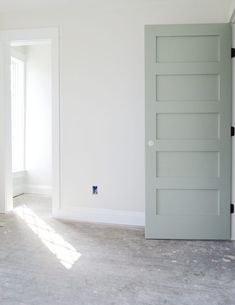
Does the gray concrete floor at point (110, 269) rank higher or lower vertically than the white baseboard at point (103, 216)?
lower

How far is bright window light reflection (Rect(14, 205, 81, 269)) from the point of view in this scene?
2428 millimetres

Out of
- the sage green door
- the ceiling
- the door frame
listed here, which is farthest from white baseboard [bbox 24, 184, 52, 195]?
the ceiling

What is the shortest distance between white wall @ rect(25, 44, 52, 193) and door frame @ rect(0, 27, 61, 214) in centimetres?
112

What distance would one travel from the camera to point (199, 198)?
113 inches

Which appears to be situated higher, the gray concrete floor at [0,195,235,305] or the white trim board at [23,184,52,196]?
the white trim board at [23,184,52,196]

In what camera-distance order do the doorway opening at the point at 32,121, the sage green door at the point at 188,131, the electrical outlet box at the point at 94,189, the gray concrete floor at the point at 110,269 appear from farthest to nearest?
1. the doorway opening at the point at 32,121
2. the electrical outlet box at the point at 94,189
3. the sage green door at the point at 188,131
4. the gray concrete floor at the point at 110,269

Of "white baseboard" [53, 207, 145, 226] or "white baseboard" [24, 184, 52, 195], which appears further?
"white baseboard" [24, 184, 52, 195]

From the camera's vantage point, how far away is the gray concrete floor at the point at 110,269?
183cm

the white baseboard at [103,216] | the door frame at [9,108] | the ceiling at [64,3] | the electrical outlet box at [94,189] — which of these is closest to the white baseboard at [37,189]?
the door frame at [9,108]

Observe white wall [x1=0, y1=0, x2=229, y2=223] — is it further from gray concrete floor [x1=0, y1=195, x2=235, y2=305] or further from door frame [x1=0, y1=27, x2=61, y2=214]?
gray concrete floor [x1=0, y1=195, x2=235, y2=305]

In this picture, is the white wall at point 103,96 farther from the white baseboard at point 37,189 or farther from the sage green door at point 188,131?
the white baseboard at point 37,189

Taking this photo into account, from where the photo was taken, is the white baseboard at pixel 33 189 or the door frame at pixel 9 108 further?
the white baseboard at pixel 33 189

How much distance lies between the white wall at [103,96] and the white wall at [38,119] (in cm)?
133

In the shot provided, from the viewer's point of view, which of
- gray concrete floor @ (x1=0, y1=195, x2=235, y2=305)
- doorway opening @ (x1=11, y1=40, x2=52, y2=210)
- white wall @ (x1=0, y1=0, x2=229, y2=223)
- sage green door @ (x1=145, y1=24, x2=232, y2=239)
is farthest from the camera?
doorway opening @ (x1=11, y1=40, x2=52, y2=210)
